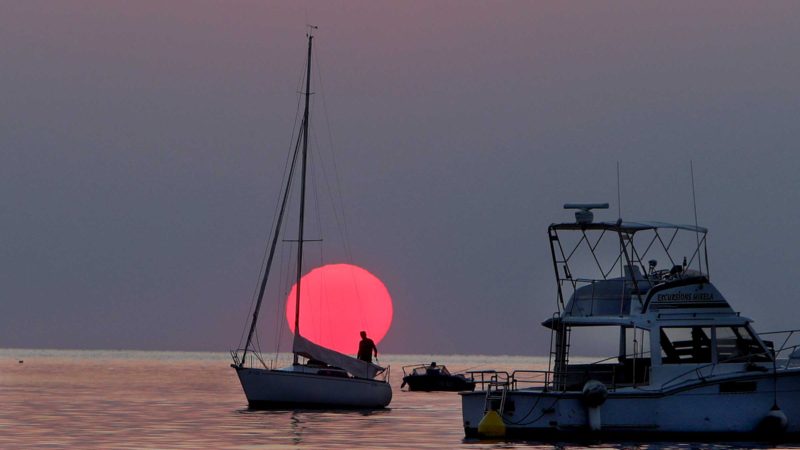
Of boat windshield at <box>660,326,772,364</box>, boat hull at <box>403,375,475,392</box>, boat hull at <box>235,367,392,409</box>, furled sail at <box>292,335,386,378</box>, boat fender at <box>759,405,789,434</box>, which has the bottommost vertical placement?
boat hull at <box>403,375,475,392</box>

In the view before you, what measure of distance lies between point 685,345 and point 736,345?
1485 mm

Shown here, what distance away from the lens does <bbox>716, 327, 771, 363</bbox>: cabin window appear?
141 ft

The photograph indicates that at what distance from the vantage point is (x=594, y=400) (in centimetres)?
4194

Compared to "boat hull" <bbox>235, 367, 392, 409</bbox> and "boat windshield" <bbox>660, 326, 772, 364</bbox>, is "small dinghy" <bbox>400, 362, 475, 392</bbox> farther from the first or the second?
"boat windshield" <bbox>660, 326, 772, 364</bbox>

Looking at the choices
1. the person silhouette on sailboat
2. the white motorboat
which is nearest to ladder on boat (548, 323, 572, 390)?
the white motorboat

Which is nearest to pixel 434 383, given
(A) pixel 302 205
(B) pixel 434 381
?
(B) pixel 434 381

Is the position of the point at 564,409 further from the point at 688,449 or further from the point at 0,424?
the point at 0,424

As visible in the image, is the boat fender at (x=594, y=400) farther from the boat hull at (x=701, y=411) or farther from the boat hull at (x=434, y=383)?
Answer: the boat hull at (x=434, y=383)

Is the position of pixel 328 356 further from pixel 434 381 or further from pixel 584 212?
pixel 434 381

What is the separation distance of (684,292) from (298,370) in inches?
912

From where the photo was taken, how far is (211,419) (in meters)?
57.5

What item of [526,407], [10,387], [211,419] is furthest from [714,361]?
[10,387]

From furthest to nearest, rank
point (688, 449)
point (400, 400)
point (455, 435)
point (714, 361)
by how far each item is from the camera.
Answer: point (400, 400) < point (455, 435) < point (714, 361) < point (688, 449)

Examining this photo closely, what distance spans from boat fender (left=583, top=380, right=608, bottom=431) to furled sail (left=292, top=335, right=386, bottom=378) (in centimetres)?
2249
